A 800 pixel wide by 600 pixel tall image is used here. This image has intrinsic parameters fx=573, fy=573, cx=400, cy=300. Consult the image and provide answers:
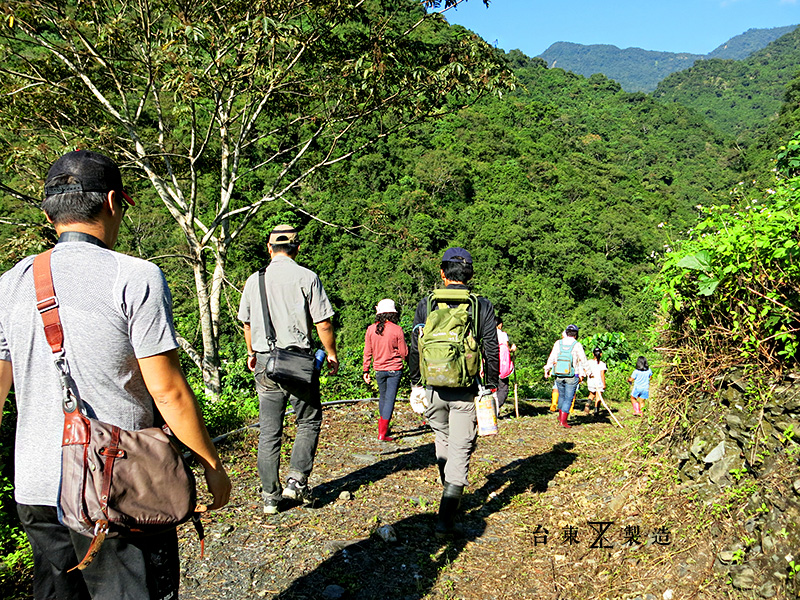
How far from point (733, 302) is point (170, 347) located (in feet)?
11.4

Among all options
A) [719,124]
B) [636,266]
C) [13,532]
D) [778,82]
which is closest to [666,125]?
[719,124]

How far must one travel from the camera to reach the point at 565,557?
12.0 feet

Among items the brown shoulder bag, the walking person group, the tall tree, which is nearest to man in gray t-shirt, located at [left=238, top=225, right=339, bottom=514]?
the walking person group

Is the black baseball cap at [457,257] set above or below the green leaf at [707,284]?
above

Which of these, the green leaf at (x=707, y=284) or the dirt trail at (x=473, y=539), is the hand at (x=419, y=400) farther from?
the green leaf at (x=707, y=284)

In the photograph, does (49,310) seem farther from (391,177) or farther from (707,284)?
(391,177)

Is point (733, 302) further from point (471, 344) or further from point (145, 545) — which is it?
point (145, 545)

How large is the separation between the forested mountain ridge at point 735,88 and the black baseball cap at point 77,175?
369ft

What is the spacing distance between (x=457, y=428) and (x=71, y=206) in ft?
9.32

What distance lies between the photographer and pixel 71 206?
5.44 feet

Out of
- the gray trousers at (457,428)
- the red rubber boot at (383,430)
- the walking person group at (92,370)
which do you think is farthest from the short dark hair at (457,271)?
the red rubber boot at (383,430)

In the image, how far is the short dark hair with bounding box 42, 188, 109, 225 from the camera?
1.65 m

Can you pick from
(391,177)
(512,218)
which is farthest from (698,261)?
(391,177)

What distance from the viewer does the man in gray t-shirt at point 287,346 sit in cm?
394
